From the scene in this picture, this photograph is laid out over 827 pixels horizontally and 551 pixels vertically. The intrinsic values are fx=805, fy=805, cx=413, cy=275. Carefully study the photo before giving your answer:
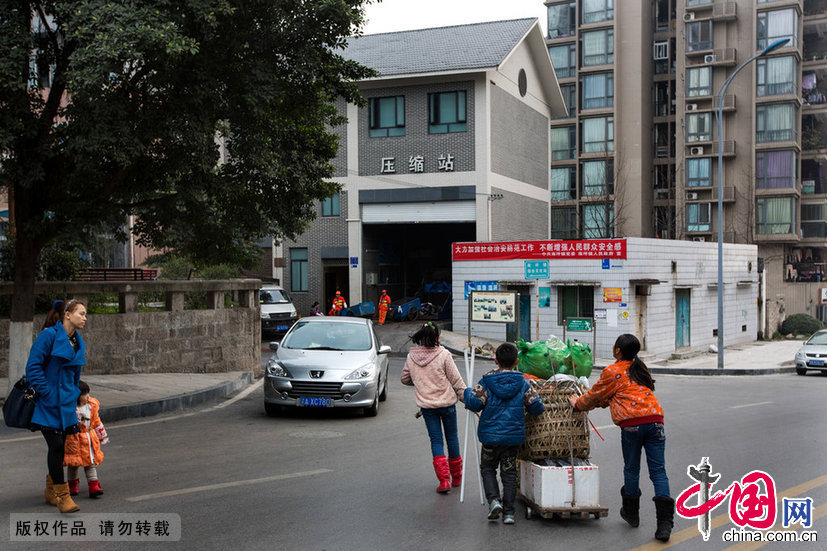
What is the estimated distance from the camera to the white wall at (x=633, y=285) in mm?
26844

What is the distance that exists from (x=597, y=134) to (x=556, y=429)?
158ft

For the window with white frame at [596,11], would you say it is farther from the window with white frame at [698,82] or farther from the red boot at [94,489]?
the red boot at [94,489]

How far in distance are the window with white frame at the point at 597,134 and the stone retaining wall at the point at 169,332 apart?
37.3 m

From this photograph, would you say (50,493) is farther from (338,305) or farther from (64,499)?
(338,305)

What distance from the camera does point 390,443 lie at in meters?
10.3

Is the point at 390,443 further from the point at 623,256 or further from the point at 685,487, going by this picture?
the point at 623,256

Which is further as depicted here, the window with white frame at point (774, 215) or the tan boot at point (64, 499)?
the window with white frame at point (774, 215)

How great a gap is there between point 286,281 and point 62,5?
26998 millimetres

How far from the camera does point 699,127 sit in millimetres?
50438

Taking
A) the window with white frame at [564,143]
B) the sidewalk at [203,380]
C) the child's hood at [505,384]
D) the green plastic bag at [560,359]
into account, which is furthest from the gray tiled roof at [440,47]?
the child's hood at [505,384]

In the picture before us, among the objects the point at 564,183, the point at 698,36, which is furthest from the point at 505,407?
the point at 698,36

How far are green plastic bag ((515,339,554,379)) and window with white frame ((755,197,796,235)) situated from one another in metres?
45.5

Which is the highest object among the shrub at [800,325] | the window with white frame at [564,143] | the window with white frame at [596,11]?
the window with white frame at [596,11]

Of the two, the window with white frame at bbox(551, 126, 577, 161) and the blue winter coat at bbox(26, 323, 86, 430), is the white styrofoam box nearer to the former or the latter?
the blue winter coat at bbox(26, 323, 86, 430)
